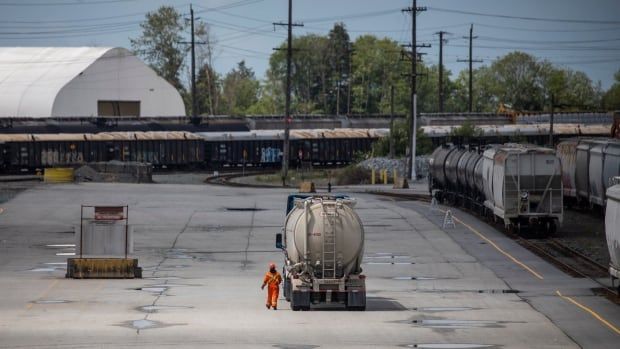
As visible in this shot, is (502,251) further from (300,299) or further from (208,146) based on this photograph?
(208,146)

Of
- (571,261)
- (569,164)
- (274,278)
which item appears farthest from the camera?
(569,164)

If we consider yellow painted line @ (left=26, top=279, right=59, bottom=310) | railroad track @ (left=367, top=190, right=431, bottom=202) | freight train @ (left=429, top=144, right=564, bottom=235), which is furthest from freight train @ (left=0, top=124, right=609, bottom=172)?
yellow painted line @ (left=26, top=279, right=59, bottom=310)

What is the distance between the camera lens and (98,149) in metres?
104

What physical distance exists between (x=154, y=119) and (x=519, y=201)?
7306cm

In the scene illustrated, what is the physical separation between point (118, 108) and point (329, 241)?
13002 centimetres

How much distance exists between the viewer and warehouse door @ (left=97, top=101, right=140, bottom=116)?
15512 centimetres

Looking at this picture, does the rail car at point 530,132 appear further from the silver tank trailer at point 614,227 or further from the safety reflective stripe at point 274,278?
the safety reflective stripe at point 274,278

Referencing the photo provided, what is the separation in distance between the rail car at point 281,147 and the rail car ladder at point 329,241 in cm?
7856

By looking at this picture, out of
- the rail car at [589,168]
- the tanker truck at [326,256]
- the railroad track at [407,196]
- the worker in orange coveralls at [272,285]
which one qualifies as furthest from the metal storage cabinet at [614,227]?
A: the railroad track at [407,196]

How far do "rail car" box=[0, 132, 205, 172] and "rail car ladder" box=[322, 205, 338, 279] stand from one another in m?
70.1

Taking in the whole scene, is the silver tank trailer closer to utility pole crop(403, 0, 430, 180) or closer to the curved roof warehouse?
utility pole crop(403, 0, 430, 180)

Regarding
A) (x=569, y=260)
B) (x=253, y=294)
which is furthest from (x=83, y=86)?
(x=253, y=294)

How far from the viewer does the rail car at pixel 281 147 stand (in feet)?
366

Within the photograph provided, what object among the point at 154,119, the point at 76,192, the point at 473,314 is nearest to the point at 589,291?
the point at 473,314
